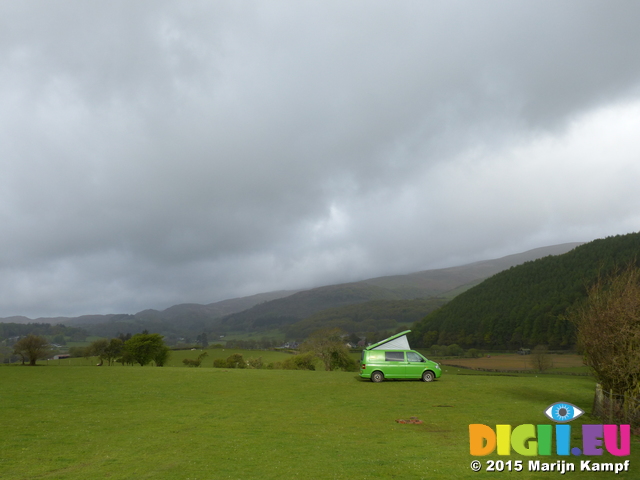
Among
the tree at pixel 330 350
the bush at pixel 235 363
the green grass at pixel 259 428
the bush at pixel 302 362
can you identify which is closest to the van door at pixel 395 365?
the green grass at pixel 259 428

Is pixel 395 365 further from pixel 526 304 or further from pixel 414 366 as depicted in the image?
pixel 526 304

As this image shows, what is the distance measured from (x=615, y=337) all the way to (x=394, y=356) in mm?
14245

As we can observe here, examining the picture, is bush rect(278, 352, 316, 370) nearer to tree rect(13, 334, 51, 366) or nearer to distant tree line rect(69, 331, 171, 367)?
distant tree line rect(69, 331, 171, 367)

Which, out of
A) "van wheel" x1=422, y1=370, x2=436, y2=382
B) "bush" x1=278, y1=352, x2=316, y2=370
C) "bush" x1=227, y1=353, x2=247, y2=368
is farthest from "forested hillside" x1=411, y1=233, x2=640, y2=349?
"van wheel" x1=422, y1=370, x2=436, y2=382

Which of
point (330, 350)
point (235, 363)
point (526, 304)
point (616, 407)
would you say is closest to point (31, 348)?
point (235, 363)

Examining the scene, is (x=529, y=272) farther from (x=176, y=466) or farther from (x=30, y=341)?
(x=176, y=466)

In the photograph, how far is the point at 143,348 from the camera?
70000 mm

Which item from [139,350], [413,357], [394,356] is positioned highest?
[394,356]

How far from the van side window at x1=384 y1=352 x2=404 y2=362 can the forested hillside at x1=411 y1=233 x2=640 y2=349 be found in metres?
100

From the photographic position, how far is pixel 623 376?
51.3 feet

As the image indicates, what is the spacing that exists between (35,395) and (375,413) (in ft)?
63.4

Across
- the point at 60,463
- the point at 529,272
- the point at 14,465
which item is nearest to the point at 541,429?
the point at 60,463

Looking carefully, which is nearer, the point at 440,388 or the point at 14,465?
the point at 14,465

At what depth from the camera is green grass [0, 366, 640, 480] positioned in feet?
33.3
